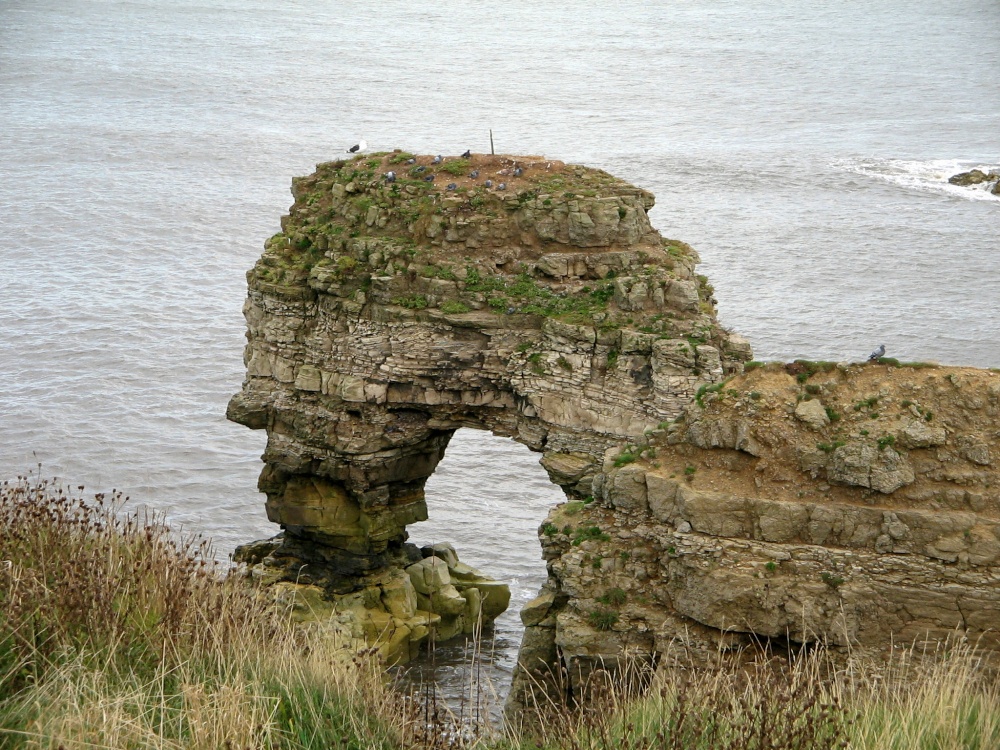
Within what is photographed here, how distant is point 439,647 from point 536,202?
10472 mm

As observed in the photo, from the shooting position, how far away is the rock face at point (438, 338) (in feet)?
87.4

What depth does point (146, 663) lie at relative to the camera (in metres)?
13.9

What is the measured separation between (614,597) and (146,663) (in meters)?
9.26

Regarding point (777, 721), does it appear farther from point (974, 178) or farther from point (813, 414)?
point (974, 178)

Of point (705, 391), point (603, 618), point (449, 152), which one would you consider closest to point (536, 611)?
point (603, 618)

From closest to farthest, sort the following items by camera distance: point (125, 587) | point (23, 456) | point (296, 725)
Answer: point (296, 725) → point (125, 587) → point (23, 456)

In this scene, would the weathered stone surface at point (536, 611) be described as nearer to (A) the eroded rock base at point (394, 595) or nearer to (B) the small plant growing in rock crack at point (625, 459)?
(B) the small plant growing in rock crack at point (625, 459)

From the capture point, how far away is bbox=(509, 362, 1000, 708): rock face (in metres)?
19.6

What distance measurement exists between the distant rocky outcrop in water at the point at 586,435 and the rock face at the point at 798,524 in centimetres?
3

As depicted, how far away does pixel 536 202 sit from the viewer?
27906 mm

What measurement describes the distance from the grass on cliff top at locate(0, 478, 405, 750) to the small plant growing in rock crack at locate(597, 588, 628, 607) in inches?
276

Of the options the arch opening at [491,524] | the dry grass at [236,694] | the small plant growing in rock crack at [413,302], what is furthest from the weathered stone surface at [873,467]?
the arch opening at [491,524]

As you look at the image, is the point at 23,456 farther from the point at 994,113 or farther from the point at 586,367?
the point at 994,113

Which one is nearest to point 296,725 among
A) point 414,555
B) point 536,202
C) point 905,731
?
point 905,731
